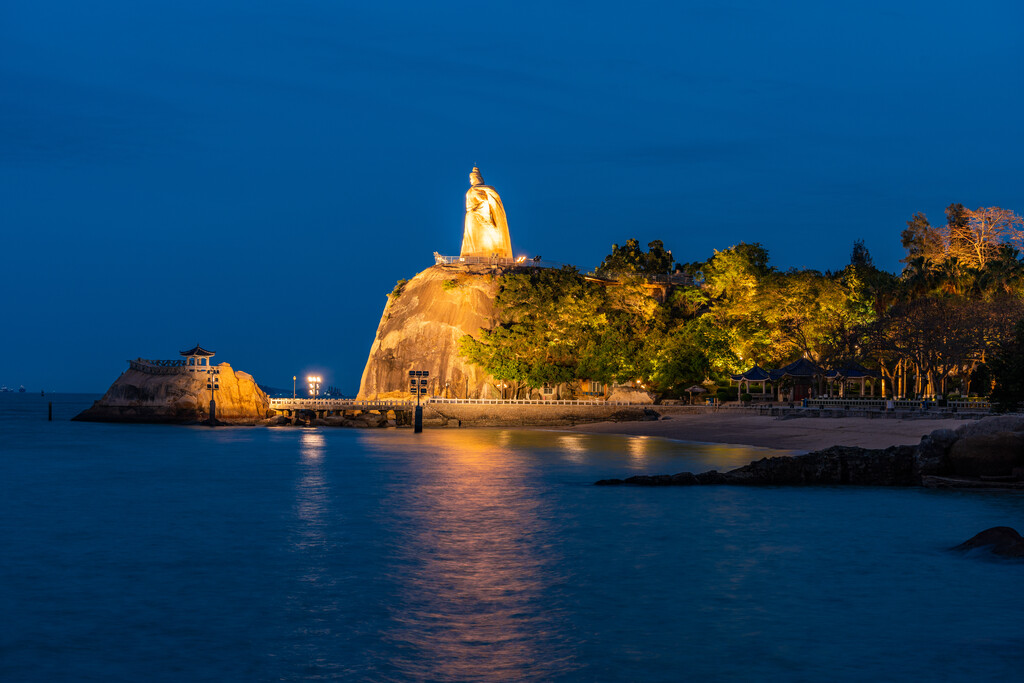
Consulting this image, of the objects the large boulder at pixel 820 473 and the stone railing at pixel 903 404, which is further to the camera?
the stone railing at pixel 903 404

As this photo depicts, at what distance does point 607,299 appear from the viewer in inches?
3529

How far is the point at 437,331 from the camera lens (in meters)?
99.4

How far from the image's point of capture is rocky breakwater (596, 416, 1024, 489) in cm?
2839

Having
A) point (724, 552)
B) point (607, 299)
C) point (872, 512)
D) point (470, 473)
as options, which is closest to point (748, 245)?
point (607, 299)

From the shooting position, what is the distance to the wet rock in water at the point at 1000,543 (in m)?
17.6

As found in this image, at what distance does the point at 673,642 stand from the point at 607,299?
7763cm

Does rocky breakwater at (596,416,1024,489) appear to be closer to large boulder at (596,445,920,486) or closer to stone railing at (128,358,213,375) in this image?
large boulder at (596,445,920,486)

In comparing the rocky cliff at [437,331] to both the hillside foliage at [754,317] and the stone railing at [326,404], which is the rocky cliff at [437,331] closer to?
the hillside foliage at [754,317]

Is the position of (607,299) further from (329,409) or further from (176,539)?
(176,539)

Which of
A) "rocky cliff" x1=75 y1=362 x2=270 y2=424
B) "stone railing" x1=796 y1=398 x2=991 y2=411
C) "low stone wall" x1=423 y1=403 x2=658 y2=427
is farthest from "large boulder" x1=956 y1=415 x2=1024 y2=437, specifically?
"rocky cliff" x1=75 y1=362 x2=270 y2=424

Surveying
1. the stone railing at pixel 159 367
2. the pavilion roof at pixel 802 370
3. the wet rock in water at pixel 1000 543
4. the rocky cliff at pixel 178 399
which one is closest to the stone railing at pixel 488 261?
the rocky cliff at pixel 178 399

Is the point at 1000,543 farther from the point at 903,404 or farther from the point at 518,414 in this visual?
the point at 518,414

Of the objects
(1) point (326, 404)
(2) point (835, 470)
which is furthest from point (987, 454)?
(1) point (326, 404)

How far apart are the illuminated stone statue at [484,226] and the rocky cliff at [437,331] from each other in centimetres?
850
